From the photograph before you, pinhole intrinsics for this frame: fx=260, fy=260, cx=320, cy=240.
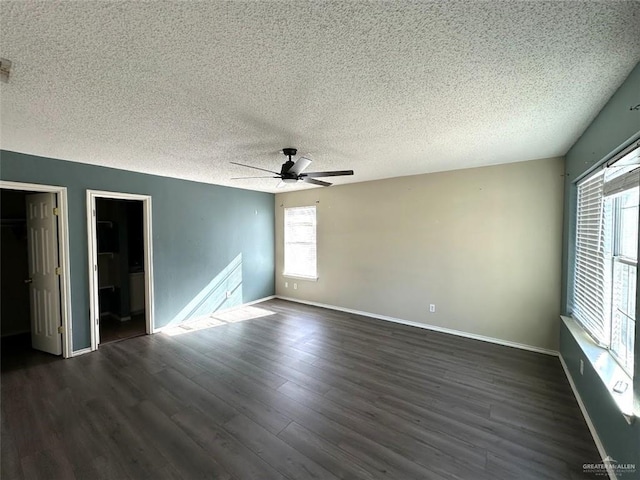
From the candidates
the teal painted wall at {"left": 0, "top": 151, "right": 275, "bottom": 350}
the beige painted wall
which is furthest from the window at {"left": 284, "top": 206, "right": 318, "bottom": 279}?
the teal painted wall at {"left": 0, "top": 151, "right": 275, "bottom": 350}

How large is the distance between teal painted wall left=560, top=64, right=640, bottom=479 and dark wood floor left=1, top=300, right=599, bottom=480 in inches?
9.3

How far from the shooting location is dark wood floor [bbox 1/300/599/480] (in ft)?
5.71

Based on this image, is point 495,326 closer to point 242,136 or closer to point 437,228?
point 437,228

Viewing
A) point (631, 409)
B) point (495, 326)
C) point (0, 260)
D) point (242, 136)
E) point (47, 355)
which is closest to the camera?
point (631, 409)

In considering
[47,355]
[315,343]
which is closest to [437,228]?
[315,343]

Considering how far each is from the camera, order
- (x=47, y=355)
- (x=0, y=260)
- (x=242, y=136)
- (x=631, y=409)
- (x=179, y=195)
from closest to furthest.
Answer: (x=631, y=409)
(x=242, y=136)
(x=47, y=355)
(x=0, y=260)
(x=179, y=195)

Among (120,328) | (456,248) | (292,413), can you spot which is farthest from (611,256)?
(120,328)

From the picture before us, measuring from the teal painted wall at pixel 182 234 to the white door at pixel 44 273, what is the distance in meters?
0.18

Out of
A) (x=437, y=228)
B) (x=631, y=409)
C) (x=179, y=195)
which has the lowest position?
(x=631, y=409)

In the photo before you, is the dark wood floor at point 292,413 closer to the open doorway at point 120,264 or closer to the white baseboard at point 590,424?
the white baseboard at point 590,424

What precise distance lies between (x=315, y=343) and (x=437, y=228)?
8.34ft

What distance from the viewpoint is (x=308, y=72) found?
1.51 metres

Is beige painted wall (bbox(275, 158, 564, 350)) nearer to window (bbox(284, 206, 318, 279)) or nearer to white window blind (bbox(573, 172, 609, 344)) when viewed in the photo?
window (bbox(284, 206, 318, 279))

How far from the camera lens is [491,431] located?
2.03 meters
